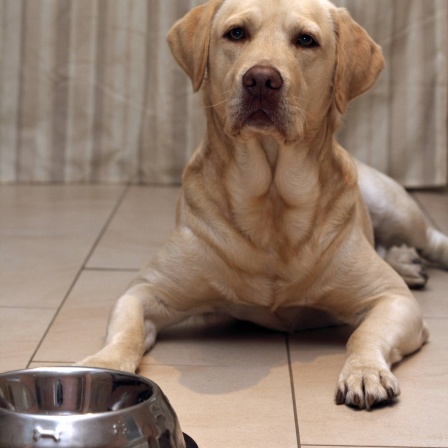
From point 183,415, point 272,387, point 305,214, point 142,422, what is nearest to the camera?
point 142,422

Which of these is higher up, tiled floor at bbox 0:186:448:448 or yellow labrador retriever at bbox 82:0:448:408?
yellow labrador retriever at bbox 82:0:448:408

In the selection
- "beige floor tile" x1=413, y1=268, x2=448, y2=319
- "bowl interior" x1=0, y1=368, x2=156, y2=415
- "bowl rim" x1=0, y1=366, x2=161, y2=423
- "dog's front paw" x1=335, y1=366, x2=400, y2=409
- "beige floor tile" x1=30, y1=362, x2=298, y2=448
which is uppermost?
"bowl rim" x1=0, y1=366, x2=161, y2=423

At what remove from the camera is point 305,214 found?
2.69 metres

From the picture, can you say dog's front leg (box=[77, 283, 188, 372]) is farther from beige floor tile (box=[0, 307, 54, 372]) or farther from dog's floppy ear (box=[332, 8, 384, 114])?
dog's floppy ear (box=[332, 8, 384, 114])

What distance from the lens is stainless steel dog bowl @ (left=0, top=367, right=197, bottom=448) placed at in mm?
1701

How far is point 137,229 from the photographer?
13.5 ft

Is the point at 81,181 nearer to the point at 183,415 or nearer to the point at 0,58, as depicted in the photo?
the point at 0,58

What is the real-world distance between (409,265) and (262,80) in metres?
1.25

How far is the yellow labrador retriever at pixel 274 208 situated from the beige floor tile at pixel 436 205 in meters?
1.53

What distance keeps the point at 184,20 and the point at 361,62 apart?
0.54 m

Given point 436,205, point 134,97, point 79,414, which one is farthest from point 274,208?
point 134,97

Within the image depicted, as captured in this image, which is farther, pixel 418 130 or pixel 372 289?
pixel 418 130

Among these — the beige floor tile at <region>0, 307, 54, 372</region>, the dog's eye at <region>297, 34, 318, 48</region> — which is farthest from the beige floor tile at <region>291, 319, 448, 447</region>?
the dog's eye at <region>297, 34, 318, 48</region>

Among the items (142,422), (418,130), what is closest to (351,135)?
(418,130)
